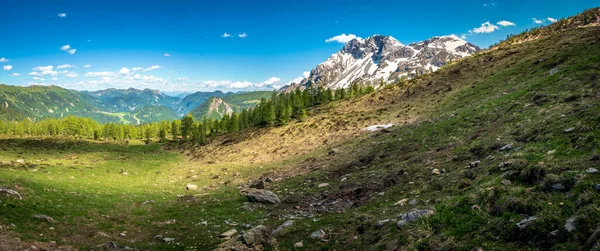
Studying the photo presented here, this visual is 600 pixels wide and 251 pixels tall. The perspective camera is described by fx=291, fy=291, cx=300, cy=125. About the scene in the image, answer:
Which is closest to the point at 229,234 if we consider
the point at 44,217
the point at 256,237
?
the point at 256,237

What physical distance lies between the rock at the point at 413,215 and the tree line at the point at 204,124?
80.7m

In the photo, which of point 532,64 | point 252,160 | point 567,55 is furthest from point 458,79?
point 252,160

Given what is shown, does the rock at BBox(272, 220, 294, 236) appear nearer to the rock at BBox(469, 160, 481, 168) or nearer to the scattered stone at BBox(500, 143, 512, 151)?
the rock at BBox(469, 160, 481, 168)

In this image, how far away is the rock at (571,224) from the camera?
9297mm

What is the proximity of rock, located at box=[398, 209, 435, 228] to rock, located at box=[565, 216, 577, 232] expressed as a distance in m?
5.17

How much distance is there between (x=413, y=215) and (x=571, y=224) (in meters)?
6.04

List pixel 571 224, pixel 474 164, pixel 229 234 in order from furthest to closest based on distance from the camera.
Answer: pixel 474 164, pixel 229 234, pixel 571 224

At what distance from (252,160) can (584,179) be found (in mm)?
50851

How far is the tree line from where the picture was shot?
102m

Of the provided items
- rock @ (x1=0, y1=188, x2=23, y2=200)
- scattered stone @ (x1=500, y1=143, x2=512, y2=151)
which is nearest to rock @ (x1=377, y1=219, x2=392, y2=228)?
scattered stone @ (x1=500, y1=143, x2=512, y2=151)

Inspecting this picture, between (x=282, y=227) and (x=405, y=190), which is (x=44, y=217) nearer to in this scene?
(x=282, y=227)

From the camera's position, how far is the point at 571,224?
943cm

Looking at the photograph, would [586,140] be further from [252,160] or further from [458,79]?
[458,79]

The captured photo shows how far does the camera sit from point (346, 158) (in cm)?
3972
